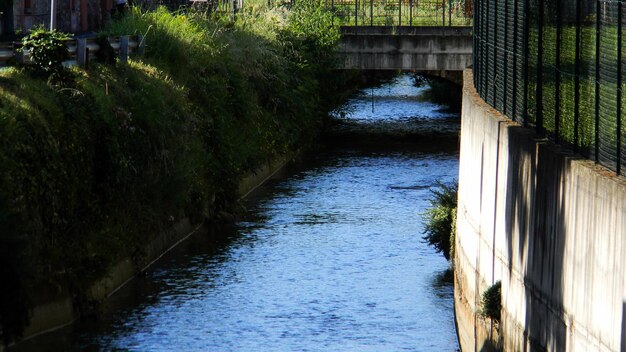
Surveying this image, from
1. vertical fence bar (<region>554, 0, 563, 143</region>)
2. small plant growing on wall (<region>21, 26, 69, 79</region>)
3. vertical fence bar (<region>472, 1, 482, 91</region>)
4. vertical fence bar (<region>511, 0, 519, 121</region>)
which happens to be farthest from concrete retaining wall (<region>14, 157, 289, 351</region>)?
vertical fence bar (<region>554, 0, 563, 143</region>)

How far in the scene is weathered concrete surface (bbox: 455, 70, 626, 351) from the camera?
40.4ft

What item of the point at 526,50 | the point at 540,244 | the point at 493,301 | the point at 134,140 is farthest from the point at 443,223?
the point at 540,244

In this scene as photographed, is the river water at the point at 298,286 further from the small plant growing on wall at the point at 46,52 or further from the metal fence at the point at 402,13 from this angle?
the metal fence at the point at 402,13

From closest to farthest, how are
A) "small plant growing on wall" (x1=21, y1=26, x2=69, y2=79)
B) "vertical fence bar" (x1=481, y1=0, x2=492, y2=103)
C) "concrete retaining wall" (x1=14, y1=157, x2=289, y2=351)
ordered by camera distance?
1. "concrete retaining wall" (x1=14, y1=157, x2=289, y2=351)
2. "vertical fence bar" (x1=481, y1=0, x2=492, y2=103)
3. "small plant growing on wall" (x1=21, y1=26, x2=69, y2=79)

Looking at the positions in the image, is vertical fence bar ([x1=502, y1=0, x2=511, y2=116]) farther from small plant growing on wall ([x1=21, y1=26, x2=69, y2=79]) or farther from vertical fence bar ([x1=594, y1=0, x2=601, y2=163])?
small plant growing on wall ([x1=21, y1=26, x2=69, y2=79])

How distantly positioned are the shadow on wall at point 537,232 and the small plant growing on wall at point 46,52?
465 inches

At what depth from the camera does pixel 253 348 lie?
21172 millimetres

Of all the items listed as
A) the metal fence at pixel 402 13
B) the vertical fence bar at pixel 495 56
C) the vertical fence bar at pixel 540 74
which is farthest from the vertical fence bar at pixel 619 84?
the metal fence at pixel 402 13

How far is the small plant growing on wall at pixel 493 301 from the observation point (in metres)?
17.2

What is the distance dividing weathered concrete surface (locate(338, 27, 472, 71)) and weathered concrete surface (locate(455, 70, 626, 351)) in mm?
29978

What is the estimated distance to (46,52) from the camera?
26.2 m

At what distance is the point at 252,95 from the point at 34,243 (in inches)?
822

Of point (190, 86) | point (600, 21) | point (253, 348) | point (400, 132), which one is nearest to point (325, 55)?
point (400, 132)

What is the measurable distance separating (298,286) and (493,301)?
9.01 meters
